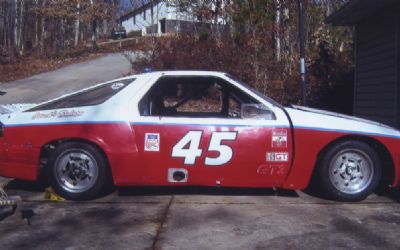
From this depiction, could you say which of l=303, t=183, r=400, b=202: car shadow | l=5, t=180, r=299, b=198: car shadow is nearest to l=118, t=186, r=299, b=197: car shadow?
l=5, t=180, r=299, b=198: car shadow

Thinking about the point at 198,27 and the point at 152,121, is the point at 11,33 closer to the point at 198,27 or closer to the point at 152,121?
the point at 198,27

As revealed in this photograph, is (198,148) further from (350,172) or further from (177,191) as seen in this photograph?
(350,172)

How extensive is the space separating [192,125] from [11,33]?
107 feet

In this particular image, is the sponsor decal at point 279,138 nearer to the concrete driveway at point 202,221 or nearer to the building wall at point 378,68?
the concrete driveway at point 202,221

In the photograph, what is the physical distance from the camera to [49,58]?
29.3 meters

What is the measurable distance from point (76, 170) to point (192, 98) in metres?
1.79

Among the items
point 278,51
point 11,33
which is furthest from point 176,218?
point 11,33

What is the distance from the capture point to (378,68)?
1083 cm

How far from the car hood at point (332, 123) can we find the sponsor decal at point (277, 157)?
1.08 ft

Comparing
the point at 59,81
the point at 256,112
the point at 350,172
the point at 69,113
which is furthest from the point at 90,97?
the point at 59,81

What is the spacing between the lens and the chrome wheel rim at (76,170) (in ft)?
18.7

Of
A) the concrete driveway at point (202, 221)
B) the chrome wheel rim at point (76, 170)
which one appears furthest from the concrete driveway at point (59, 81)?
the concrete driveway at point (202, 221)

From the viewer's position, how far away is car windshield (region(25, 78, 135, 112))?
5.89 m

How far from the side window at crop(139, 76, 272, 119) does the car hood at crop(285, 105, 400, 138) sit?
1.24 feet
